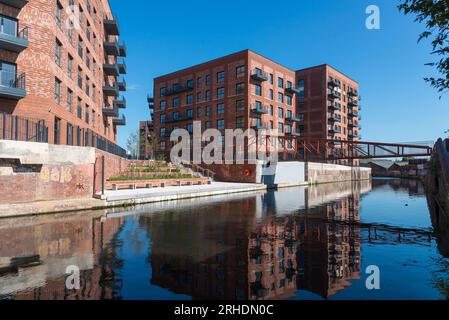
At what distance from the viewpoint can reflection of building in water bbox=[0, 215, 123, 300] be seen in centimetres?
541

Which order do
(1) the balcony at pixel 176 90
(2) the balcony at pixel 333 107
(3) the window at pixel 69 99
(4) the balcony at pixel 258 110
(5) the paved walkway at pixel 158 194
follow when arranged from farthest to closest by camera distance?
(2) the balcony at pixel 333 107
(1) the balcony at pixel 176 90
(4) the balcony at pixel 258 110
(3) the window at pixel 69 99
(5) the paved walkway at pixel 158 194

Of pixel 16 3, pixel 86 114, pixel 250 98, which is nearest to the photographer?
pixel 16 3

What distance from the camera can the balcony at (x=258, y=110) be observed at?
40591 mm

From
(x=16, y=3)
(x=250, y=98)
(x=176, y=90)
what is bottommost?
(x=16, y=3)

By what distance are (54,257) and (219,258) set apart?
4683 millimetres

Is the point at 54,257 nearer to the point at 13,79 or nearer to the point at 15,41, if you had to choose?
the point at 13,79

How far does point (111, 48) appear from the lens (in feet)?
115

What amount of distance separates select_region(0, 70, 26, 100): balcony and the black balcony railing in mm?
1657

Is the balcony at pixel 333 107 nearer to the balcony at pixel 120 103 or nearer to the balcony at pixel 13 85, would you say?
the balcony at pixel 120 103

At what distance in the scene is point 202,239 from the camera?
376 inches

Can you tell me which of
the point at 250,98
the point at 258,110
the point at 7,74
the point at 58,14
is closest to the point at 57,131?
the point at 7,74

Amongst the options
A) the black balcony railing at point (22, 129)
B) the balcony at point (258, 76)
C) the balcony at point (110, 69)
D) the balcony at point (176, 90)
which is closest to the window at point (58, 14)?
the black balcony railing at point (22, 129)

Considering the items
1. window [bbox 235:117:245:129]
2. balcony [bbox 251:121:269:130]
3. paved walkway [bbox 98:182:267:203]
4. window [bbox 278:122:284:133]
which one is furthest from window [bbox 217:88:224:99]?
paved walkway [bbox 98:182:267:203]
